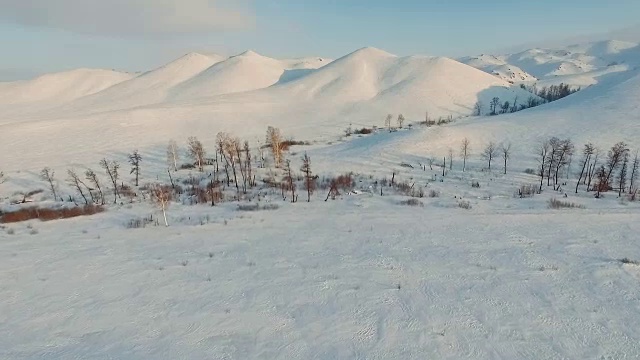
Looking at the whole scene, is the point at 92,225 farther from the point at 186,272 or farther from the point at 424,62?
the point at 424,62

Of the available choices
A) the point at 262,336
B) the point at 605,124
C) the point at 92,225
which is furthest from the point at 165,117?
the point at 262,336

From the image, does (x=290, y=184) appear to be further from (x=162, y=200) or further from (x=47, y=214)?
(x=47, y=214)

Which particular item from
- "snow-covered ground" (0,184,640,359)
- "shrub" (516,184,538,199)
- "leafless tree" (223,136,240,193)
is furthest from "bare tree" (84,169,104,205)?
"shrub" (516,184,538,199)

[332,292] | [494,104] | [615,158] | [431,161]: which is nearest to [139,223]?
[332,292]

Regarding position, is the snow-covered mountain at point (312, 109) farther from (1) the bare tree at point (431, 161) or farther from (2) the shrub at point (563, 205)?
(2) the shrub at point (563, 205)

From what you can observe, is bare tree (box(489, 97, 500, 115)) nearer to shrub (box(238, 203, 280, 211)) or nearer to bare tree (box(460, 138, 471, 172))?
bare tree (box(460, 138, 471, 172))

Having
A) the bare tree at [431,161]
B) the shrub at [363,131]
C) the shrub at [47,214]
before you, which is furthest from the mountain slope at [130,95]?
the bare tree at [431,161]

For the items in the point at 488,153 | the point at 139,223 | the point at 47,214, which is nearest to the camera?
the point at 139,223

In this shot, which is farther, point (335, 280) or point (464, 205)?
point (464, 205)

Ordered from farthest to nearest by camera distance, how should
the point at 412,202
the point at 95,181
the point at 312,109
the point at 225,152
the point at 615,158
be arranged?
the point at 312,109
the point at 225,152
the point at 95,181
the point at 615,158
the point at 412,202
